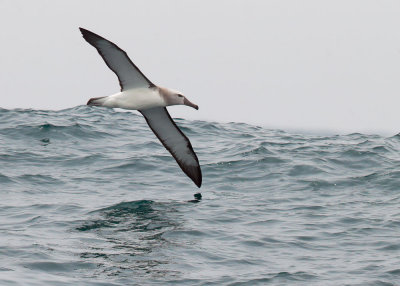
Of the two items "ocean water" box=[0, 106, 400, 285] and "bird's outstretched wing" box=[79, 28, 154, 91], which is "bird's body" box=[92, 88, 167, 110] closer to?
"bird's outstretched wing" box=[79, 28, 154, 91]

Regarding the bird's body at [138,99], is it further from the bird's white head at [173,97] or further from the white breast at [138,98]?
the bird's white head at [173,97]

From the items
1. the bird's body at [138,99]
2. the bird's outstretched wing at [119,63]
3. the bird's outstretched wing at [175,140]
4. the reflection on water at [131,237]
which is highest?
the bird's outstretched wing at [119,63]

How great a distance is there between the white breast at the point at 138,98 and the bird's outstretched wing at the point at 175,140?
3.63 feet

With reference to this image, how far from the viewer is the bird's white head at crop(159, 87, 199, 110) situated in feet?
53.3

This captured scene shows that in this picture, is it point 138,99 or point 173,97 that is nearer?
point 138,99

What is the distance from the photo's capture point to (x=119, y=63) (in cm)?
1524

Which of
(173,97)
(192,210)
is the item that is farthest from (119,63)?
(192,210)

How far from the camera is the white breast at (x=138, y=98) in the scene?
1596 cm

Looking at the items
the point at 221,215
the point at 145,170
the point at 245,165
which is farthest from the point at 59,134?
the point at 221,215

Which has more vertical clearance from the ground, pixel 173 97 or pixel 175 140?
pixel 173 97

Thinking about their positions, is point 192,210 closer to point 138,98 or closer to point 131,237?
point 131,237

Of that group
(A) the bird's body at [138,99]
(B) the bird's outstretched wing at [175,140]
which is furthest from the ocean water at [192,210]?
(A) the bird's body at [138,99]

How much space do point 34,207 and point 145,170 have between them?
15.7 ft

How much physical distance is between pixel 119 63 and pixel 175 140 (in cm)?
337
